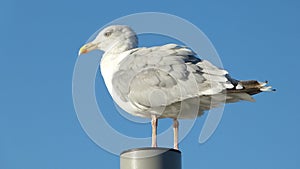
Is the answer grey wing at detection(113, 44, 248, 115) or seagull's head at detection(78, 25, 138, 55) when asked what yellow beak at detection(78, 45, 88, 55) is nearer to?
seagull's head at detection(78, 25, 138, 55)

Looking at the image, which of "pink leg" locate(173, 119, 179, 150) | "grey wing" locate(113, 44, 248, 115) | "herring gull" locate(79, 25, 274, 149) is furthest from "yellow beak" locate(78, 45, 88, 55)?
"pink leg" locate(173, 119, 179, 150)

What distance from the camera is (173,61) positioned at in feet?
31.4

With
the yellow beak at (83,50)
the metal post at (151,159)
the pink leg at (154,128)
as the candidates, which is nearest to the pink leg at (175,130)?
the pink leg at (154,128)

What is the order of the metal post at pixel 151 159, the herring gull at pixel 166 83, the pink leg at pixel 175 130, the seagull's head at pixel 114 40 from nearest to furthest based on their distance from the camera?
the metal post at pixel 151 159, the pink leg at pixel 175 130, the herring gull at pixel 166 83, the seagull's head at pixel 114 40

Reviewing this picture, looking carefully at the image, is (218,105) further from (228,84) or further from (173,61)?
(173,61)

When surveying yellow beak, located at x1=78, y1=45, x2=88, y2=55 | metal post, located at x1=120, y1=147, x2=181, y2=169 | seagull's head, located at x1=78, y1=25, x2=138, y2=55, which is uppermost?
seagull's head, located at x1=78, y1=25, x2=138, y2=55

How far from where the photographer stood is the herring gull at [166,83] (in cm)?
938

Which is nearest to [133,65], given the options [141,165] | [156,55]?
[156,55]

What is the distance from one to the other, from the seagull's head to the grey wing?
2.05 feet

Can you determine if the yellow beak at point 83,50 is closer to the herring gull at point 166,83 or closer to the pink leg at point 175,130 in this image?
the herring gull at point 166,83

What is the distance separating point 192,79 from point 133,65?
1068 millimetres

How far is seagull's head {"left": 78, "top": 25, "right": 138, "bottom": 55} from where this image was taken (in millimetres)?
10391

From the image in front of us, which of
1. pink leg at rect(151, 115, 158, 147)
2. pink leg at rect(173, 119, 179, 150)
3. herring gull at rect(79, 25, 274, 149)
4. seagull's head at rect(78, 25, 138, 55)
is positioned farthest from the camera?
seagull's head at rect(78, 25, 138, 55)

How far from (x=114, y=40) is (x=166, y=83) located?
1.61m
